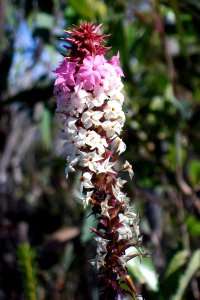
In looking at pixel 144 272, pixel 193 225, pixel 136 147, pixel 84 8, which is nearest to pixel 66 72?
pixel 144 272

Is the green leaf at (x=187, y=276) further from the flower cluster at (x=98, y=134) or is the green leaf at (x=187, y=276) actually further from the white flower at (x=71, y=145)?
the white flower at (x=71, y=145)

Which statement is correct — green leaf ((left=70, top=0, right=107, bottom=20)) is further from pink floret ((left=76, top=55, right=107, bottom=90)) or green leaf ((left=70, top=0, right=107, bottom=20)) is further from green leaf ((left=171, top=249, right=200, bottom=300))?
pink floret ((left=76, top=55, right=107, bottom=90))

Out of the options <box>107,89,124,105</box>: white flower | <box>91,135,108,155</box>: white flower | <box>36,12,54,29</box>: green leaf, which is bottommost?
<box>91,135,108,155</box>: white flower

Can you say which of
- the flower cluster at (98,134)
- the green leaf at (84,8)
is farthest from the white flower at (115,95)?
the green leaf at (84,8)

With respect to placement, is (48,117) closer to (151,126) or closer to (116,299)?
(151,126)

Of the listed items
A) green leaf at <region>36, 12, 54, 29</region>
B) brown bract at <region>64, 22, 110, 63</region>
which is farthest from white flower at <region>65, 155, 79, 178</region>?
green leaf at <region>36, 12, 54, 29</region>
